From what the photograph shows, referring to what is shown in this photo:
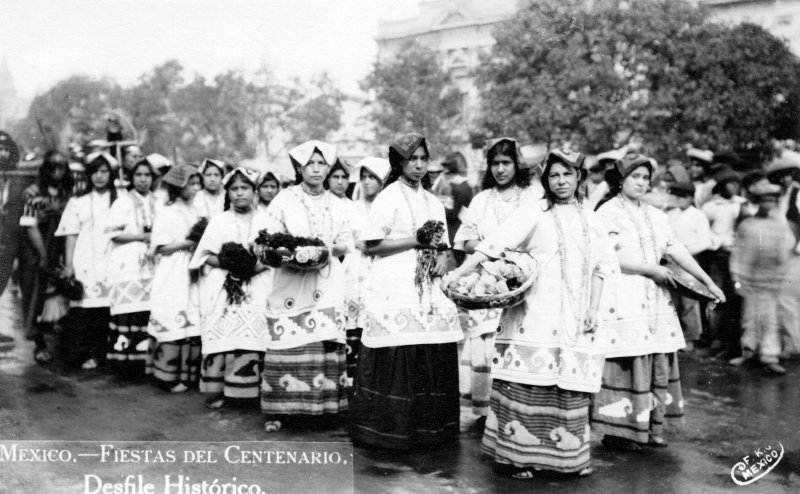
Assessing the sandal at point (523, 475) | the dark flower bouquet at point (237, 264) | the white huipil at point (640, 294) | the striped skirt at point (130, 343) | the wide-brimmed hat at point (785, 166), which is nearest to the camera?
the sandal at point (523, 475)

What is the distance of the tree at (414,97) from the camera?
13.6 meters

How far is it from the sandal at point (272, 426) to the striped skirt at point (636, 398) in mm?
2315

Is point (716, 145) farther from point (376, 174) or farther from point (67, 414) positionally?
point (67, 414)

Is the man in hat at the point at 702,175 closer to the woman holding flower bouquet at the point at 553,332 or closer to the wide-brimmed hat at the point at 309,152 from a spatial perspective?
the woman holding flower bouquet at the point at 553,332

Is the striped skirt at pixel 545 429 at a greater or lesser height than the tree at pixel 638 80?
Result: lesser

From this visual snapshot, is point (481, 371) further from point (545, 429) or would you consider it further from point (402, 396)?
point (545, 429)

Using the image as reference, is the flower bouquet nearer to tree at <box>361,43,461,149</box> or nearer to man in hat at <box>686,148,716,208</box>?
man in hat at <box>686,148,716,208</box>

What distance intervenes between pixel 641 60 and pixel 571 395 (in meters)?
9.33

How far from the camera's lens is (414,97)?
1564cm

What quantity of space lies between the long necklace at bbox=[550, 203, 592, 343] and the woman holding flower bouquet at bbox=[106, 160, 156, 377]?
454 centimetres

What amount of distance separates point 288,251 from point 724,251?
603 centimetres

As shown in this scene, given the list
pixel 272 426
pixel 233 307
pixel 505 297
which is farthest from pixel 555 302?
pixel 233 307

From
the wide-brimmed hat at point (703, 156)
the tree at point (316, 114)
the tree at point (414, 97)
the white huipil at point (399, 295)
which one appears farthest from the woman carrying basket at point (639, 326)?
the tree at point (414, 97)

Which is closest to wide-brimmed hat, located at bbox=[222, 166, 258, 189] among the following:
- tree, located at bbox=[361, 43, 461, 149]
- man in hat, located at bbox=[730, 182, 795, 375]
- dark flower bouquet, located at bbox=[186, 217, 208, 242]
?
dark flower bouquet, located at bbox=[186, 217, 208, 242]
